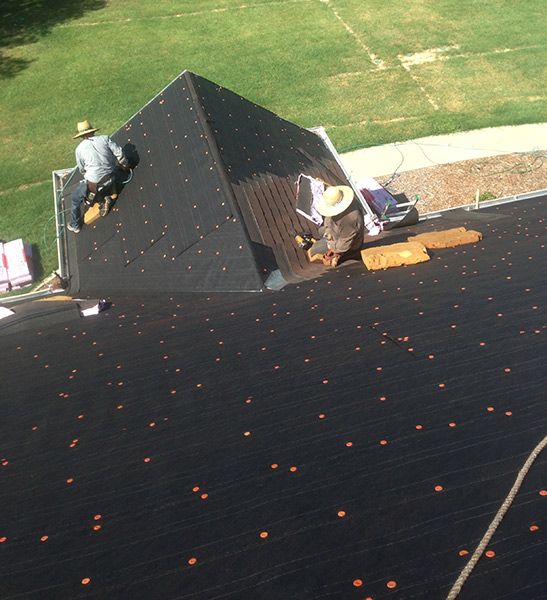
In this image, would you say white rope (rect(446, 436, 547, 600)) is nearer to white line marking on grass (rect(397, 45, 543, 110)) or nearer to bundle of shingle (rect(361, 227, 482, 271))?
bundle of shingle (rect(361, 227, 482, 271))

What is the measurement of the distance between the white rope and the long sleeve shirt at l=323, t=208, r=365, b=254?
450 cm

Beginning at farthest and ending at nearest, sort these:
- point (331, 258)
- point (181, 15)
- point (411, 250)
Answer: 1. point (181, 15)
2. point (331, 258)
3. point (411, 250)

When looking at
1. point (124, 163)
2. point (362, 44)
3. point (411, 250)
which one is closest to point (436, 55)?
point (362, 44)

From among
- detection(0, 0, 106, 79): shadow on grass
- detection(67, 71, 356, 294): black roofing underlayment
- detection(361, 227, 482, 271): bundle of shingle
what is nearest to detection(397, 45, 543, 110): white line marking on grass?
detection(67, 71, 356, 294): black roofing underlayment

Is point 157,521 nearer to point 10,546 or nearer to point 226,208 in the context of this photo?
point 10,546

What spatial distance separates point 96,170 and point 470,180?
9401mm

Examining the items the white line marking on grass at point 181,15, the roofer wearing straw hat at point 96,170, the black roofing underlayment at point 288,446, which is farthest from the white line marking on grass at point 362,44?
the black roofing underlayment at point 288,446

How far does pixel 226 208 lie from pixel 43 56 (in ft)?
58.9

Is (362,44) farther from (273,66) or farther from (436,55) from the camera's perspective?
(273,66)

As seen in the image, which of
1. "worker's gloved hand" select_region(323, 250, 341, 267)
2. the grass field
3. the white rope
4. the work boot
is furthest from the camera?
the grass field

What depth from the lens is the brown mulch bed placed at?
593 inches

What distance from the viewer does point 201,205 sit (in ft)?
30.0

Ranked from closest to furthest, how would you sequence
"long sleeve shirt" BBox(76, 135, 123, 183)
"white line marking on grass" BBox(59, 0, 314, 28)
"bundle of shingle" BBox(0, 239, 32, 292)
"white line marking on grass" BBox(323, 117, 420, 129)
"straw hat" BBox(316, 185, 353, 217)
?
"straw hat" BBox(316, 185, 353, 217) → "long sleeve shirt" BBox(76, 135, 123, 183) → "bundle of shingle" BBox(0, 239, 32, 292) → "white line marking on grass" BBox(323, 117, 420, 129) → "white line marking on grass" BBox(59, 0, 314, 28)

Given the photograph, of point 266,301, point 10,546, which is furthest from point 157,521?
point 266,301
